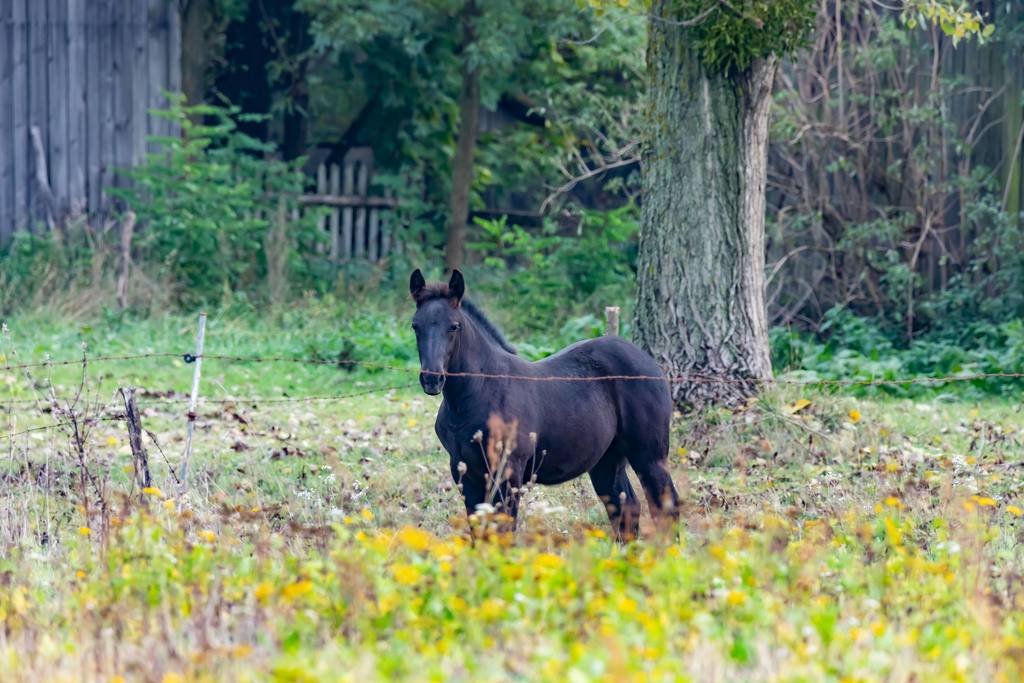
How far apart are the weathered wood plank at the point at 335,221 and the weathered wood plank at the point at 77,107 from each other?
10.9ft

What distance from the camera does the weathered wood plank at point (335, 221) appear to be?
62.1ft

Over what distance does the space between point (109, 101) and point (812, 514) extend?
12535 mm

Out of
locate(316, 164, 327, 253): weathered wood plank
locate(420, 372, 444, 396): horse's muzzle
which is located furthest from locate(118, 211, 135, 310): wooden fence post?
locate(420, 372, 444, 396): horse's muzzle

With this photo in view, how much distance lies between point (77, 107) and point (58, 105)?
0.23 m

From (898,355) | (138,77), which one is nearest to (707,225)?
(898,355)

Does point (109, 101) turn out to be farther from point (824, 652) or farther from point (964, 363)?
point (824, 652)

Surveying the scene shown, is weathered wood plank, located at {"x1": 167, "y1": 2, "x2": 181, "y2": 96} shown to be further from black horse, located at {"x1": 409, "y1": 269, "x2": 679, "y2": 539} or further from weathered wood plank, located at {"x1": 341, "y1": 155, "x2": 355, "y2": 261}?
black horse, located at {"x1": 409, "y1": 269, "x2": 679, "y2": 539}

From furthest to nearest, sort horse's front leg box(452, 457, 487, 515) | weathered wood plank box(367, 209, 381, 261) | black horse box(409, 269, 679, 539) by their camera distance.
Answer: weathered wood plank box(367, 209, 381, 261)
horse's front leg box(452, 457, 487, 515)
black horse box(409, 269, 679, 539)

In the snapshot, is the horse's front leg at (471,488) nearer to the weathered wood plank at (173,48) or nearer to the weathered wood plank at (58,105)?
the weathered wood plank at (58,105)

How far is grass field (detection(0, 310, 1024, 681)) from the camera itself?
14.8 feet

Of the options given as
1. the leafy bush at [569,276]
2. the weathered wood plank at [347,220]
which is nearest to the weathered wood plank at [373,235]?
the weathered wood plank at [347,220]

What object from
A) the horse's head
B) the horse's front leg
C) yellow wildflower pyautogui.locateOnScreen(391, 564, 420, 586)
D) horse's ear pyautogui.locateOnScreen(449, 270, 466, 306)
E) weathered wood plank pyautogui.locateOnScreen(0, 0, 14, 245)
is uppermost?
weathered wood plank pyautogui.locateOnScreen(0, 0, 14, 245)

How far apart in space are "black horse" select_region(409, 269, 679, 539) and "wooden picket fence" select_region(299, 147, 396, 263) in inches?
447

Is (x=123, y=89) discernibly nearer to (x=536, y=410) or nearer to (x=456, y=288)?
(x=456, y=288)
